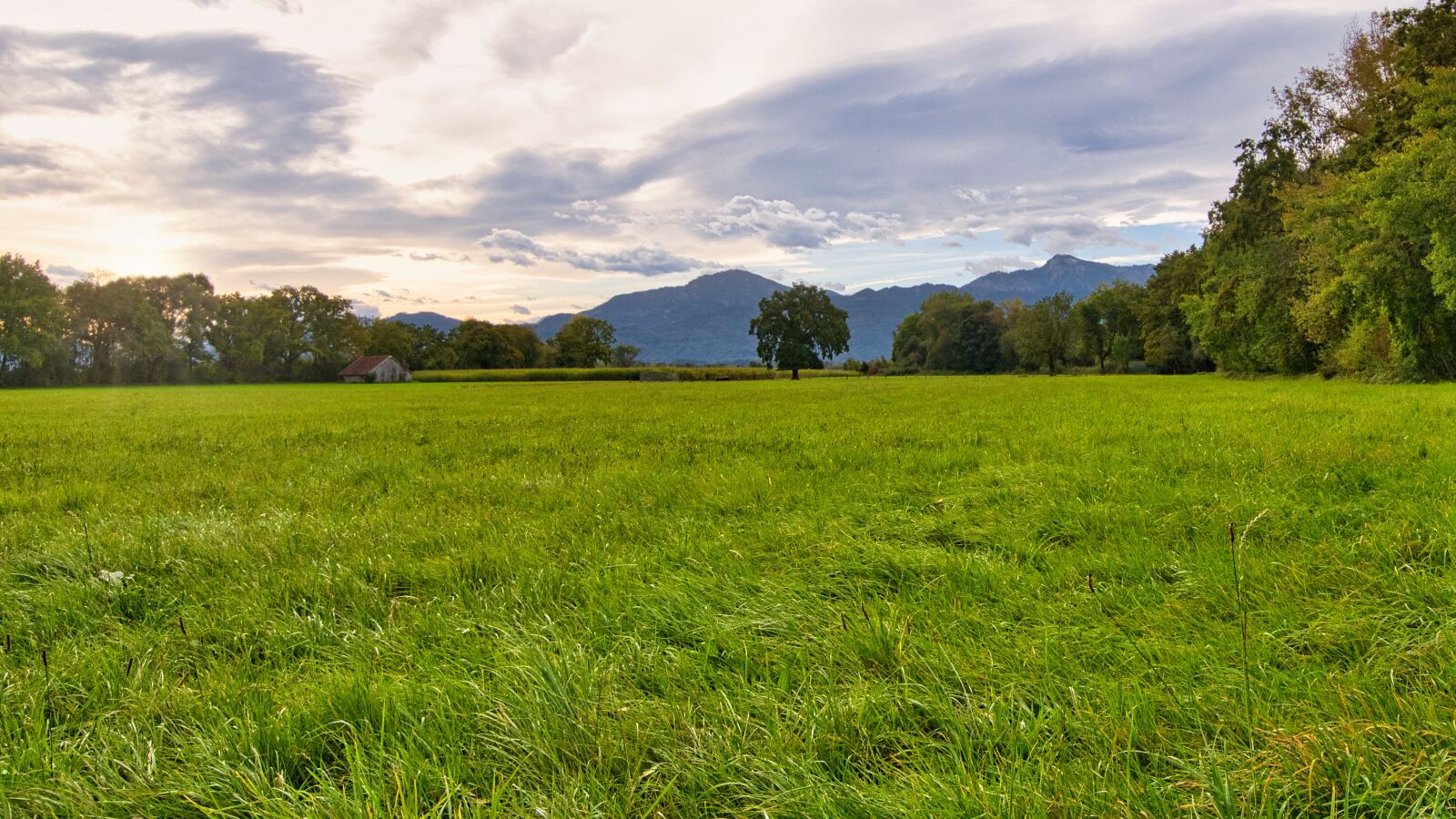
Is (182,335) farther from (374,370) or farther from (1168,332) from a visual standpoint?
(1168,332)

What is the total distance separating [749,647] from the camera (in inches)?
117

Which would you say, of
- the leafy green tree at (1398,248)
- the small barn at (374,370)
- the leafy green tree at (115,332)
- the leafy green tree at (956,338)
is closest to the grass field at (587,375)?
the small barn at (374,370)

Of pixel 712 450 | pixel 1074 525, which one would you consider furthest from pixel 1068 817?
pixel 712 450

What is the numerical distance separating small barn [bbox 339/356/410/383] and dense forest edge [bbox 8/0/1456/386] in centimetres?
281

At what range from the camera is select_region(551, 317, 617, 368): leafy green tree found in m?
128

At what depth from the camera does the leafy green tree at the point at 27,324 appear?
73.2 meters

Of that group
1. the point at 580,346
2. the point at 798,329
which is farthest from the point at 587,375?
the point at 580,346

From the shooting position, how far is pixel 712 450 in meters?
9.97

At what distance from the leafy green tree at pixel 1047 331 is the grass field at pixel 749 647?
10348 centimetres

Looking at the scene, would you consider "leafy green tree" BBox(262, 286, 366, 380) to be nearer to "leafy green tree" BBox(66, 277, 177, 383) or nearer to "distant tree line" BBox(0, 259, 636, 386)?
"distant tree line" BBox(0, 259, 636, 386)

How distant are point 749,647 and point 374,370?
117554 mm

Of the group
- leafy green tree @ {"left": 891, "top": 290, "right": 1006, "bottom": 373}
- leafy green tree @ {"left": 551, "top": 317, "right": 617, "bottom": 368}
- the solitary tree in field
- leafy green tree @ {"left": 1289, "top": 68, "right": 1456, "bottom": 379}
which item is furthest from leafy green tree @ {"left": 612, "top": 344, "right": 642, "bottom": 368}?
leafy green tree @ {"left": 1289, "top": 68, "right": 1456, "bottom": 379}

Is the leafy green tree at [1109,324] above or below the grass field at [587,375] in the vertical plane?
above

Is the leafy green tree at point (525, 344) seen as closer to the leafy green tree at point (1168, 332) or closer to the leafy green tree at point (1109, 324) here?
the leafy green tree at point (1109, 324)
